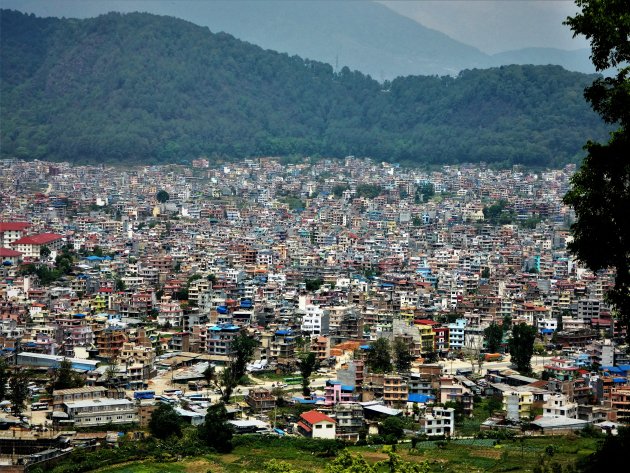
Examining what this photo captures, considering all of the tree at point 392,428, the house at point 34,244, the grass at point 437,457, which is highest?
the house at point 34,244

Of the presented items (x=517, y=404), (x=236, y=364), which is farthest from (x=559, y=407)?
(x=236, y=364)

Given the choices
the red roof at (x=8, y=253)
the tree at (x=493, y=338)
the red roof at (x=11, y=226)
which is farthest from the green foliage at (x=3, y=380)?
the red roof at (x=11, y=226)

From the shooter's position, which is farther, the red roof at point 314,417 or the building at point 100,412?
the building at point 100,412

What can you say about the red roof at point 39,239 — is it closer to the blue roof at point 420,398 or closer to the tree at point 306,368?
the tree at point 306,368

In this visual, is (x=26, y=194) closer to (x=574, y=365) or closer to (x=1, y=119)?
(x=1, y=119)

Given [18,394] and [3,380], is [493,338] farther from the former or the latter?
[18,394]

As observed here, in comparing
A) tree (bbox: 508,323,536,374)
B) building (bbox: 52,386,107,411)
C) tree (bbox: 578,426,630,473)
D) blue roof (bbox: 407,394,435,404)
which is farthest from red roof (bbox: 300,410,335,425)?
tree (bbox: 578,426,630,473)

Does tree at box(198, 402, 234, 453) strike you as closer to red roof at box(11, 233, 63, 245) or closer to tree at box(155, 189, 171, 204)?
red roof at box(11, 233, 63, 245)
